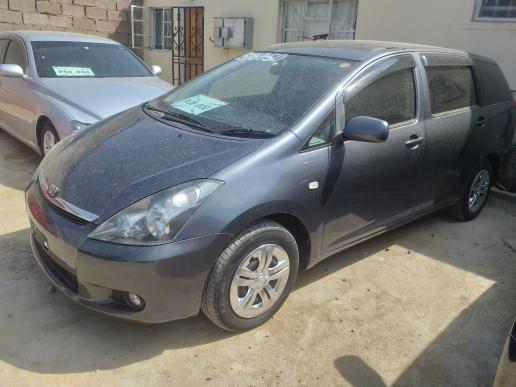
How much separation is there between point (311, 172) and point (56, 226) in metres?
1.43

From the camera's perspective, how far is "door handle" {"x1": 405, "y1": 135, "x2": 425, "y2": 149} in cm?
324

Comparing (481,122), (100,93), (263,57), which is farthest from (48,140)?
(481,122)

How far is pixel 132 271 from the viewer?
2.15 metres

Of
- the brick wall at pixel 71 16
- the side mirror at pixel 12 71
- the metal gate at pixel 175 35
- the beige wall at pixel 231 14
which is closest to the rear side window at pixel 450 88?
the side mirror at pixel 12 71

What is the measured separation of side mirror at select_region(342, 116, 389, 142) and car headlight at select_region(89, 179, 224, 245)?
98 centimetres

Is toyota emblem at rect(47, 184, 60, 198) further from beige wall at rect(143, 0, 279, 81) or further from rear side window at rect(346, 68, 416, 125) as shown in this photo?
beige wall at rect(143, 0, 279, 81)

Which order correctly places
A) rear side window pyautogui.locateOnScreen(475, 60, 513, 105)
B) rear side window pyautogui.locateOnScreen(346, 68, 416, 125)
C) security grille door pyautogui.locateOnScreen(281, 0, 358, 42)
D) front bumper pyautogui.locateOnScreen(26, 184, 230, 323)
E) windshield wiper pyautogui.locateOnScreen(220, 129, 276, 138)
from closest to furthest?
front bumper pyautogui.locateOnScreen(26, 184, 230, 323) → windshield wiper pyautogui.locateOnScreen(220, 129, 276, 138) → rear side window pyautogui.locateOnScreen(346, 68, 416, 125) → rear side window pyautogui.locateOnScreen(475, 60, 513, 105) → security grille door pyautogui.locateOnScreen(281, 0, 358, 42)

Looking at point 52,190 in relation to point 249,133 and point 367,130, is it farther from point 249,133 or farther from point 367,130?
point 367,130

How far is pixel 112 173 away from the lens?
2465mm

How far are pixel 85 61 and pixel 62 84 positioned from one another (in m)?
0.72

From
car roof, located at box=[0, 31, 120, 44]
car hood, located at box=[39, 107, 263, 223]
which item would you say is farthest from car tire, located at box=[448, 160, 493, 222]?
car roof, located at box=[0, 31, 120, 44]

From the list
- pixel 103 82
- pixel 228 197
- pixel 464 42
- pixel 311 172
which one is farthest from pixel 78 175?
pixel 464 42

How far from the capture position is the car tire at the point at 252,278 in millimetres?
2367

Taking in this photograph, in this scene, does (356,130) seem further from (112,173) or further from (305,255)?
(112,173)
